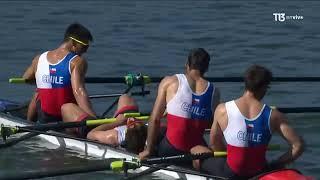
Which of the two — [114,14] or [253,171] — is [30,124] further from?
[114,14]

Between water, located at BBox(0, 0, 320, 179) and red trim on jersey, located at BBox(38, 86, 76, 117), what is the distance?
4.00 metres

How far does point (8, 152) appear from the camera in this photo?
15.1 m

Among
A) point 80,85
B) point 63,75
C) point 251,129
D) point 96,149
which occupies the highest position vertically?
point 63,75

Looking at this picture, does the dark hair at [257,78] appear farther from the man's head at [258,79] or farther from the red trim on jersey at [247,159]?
the red trim on jersey at [247,159]

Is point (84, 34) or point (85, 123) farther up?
point (84, 34)

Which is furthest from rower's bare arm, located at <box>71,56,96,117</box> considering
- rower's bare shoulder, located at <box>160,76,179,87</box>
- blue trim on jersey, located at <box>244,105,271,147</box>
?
blue trim on jersey, located at <box>244,105,271,147</box>

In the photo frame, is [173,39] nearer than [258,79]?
No

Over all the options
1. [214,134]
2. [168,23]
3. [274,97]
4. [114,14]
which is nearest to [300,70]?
[274,97]

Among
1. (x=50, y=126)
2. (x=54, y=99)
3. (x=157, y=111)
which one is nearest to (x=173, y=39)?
(x=54, y=99)

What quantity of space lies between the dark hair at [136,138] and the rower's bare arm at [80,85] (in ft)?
3.35

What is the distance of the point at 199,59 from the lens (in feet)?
40.2

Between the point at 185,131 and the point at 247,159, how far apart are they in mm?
1337

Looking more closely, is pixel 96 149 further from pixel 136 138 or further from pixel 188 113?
pixel 188 113

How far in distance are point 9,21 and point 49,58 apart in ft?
49.1
